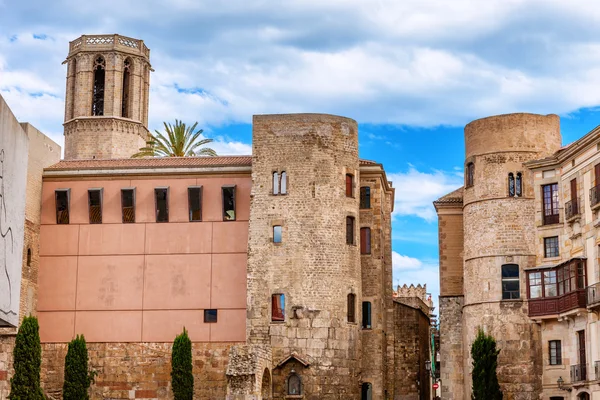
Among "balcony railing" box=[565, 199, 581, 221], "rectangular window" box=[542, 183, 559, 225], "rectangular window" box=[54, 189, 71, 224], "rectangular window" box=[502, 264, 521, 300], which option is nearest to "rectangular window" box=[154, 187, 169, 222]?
"rectangular window" box=[54, 189, 71, 224]

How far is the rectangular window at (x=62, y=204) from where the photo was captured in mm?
52062

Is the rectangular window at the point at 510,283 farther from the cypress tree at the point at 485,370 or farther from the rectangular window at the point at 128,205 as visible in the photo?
the rectangular window at the point at 128,205

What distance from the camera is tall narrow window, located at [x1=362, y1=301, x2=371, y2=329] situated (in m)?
51.8

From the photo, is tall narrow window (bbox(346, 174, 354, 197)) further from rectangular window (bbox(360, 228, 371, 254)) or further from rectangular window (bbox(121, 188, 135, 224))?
rectangular window (bbox(121, 188, 135, 224))

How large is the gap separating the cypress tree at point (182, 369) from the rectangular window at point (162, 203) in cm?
640

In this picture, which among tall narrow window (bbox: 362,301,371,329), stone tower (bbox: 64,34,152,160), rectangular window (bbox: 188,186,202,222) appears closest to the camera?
rectangular window (bbox: 188,186,202,222)

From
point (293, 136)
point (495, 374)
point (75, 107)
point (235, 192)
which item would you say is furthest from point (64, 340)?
point (75, 107)

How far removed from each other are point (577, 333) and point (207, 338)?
17.2m

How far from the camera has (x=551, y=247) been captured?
159 ft

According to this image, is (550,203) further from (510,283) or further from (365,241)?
(365,241)

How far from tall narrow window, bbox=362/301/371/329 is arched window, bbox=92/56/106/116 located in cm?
3482

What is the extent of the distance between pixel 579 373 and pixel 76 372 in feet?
74.1

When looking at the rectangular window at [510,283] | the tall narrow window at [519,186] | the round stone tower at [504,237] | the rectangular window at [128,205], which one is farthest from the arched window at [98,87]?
the rectangular window at [510,283]

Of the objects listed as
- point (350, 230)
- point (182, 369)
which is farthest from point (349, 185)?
point (182, 369)
